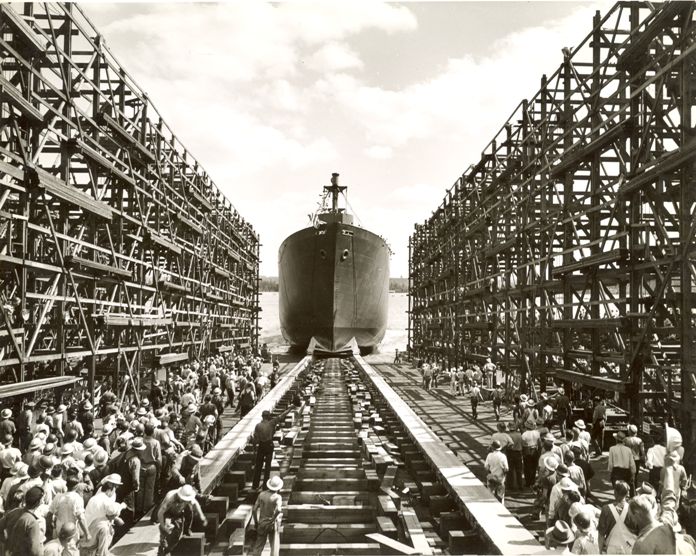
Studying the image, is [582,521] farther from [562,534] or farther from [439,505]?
[439,505]

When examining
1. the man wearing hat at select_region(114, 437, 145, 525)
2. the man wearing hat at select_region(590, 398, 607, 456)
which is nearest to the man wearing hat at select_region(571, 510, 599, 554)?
the man wearing hat at select_region(114, 437, 145, 525)

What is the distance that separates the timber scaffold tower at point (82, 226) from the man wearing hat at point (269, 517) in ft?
22.1

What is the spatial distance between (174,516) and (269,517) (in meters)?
1.09

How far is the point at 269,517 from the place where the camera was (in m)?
6.73

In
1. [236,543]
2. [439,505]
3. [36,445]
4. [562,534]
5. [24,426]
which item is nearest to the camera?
[562,534]

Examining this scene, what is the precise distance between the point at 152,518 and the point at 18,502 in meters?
1.69

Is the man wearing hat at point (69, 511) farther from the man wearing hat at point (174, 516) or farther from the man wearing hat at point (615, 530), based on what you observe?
the man wearing hat at point (615, 530)

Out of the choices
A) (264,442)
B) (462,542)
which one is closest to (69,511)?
(264,442)

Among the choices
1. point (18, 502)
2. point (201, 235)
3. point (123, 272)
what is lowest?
→ point (18, 502)

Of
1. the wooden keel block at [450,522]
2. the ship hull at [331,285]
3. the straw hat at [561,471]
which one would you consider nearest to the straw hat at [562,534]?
the straw hat at [561,471]

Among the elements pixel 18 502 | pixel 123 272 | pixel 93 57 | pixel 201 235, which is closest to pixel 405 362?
pixel 201 235

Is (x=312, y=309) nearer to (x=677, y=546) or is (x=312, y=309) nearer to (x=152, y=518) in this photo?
(x=152, y=518)

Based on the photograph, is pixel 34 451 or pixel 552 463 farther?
pixel 34 451

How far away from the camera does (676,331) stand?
11.8m
